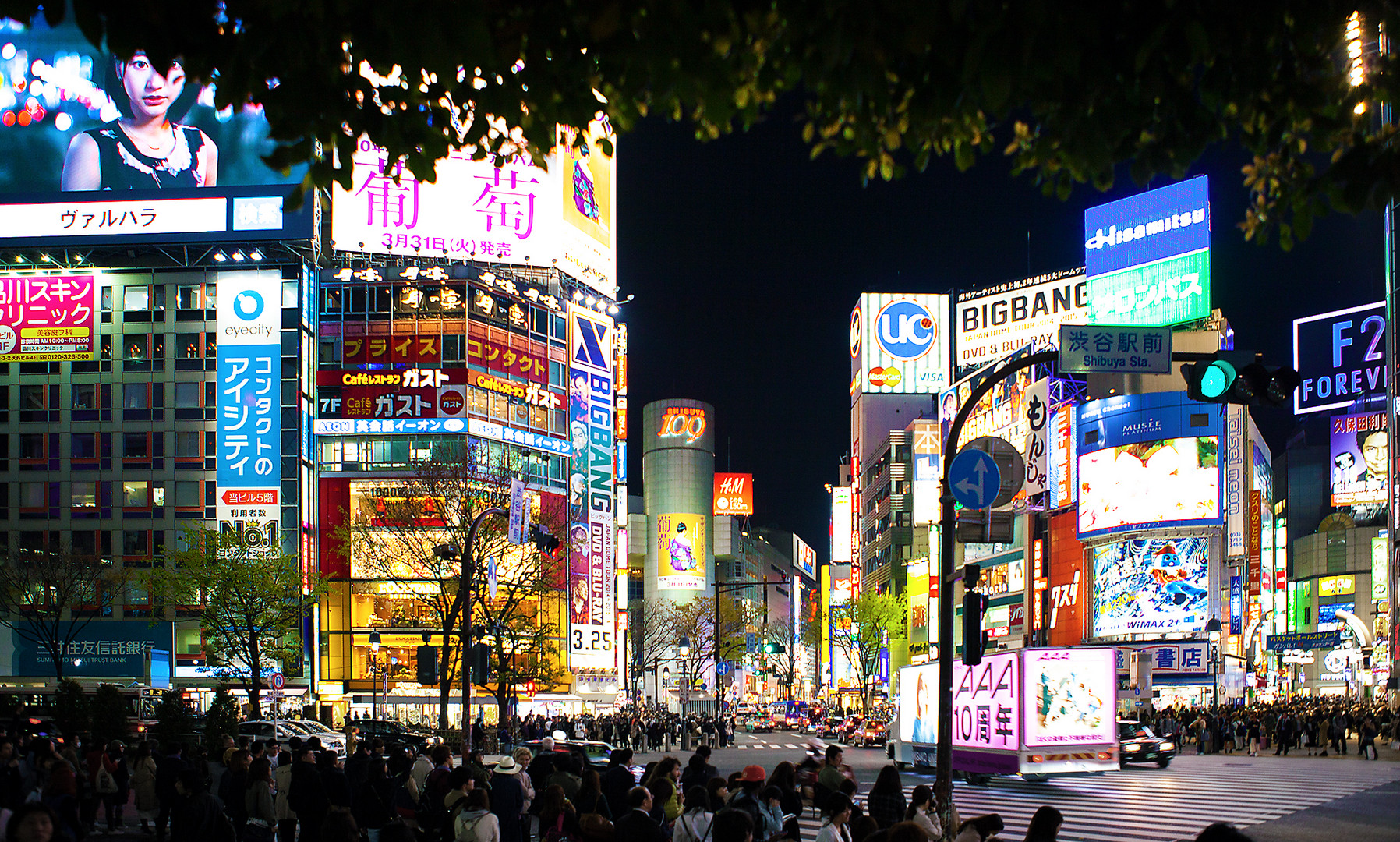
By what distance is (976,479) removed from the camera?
1602cm

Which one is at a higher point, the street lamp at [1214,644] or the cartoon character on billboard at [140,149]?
the cartoon character on billboard at [140,149]

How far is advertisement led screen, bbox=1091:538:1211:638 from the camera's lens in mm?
79625

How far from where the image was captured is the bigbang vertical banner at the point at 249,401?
72.2 m

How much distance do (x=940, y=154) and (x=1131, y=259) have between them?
3417 inches

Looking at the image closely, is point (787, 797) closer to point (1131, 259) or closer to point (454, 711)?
point (454, 711)

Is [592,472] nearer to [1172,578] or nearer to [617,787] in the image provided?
[1172,578]

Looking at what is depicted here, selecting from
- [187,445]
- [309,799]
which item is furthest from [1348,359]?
[309,799]

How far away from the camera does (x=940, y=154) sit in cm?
788

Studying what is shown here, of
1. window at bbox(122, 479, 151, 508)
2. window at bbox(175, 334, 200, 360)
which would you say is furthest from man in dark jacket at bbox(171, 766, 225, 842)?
window at bbox(175, 334, 200, 360)

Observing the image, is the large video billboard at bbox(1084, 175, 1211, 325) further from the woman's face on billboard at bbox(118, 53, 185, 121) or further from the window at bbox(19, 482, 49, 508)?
the window at bbox(19, 482, 49, 508)

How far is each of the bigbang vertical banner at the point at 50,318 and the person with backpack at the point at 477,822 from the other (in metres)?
69.2

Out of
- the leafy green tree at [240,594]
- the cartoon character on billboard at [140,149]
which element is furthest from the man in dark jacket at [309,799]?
the cartoon character on billboard at [140,149]

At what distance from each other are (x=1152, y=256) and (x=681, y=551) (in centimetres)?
7595

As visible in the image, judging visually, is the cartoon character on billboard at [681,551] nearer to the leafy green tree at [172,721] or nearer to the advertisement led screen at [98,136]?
the advertisement led screen at [98,136]
